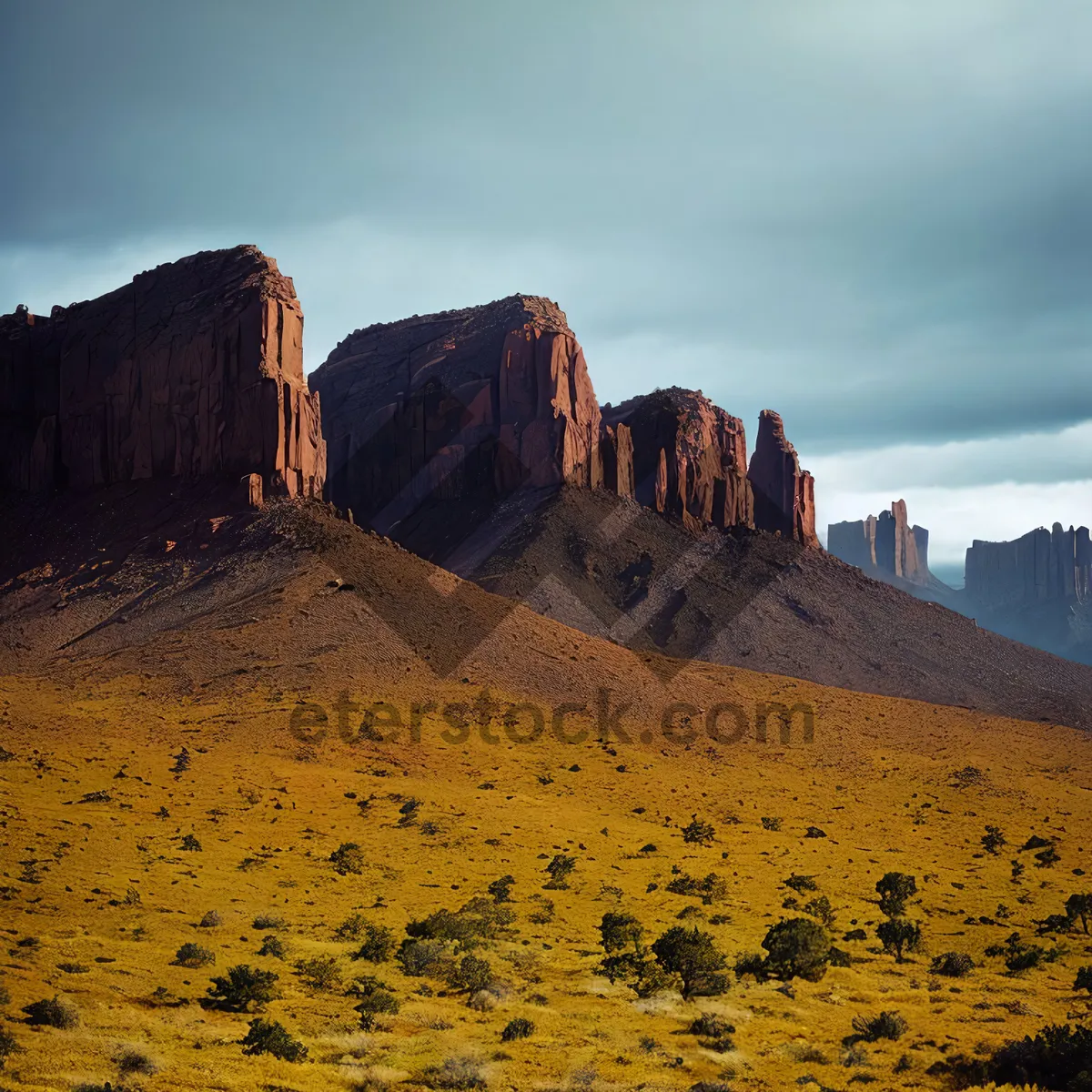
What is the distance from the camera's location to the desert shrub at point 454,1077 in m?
21.5

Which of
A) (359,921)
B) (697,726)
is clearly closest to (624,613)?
(697,726)

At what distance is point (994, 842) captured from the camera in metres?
53.6

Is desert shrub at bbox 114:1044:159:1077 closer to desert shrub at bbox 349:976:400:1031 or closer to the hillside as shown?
the hillside

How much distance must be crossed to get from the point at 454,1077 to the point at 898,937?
17934mm

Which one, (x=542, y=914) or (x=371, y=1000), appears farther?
(x=542, y=914)

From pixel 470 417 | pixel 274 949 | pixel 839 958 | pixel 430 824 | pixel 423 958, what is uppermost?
pixel 470 417

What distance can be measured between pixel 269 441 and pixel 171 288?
29.7 meters

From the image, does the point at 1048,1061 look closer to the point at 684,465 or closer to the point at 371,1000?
the point at 371,1000

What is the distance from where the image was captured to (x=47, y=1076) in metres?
20.0

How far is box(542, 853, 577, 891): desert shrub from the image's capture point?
41781 mm

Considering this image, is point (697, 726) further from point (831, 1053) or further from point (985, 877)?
point (831, 1053)

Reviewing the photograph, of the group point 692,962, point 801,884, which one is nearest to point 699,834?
point 801,884

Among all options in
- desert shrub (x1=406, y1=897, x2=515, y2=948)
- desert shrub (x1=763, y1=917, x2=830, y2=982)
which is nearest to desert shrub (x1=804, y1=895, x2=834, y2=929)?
desert shrub (x1=763, y1=917, x2=830, y2=982)

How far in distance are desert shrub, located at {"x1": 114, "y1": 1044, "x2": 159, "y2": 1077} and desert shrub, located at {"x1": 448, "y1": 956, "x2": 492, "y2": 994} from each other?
30.6 ft
